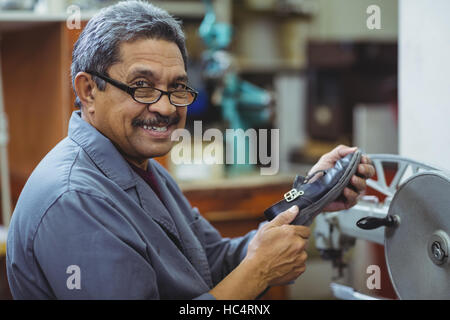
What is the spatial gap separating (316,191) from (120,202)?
0.39 metres

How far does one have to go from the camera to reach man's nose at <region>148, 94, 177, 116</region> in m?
0.98

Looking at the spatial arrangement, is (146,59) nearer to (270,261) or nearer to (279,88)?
(270,261)

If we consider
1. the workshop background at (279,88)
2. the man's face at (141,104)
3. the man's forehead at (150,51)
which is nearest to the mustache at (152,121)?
the man's face at (141,104)

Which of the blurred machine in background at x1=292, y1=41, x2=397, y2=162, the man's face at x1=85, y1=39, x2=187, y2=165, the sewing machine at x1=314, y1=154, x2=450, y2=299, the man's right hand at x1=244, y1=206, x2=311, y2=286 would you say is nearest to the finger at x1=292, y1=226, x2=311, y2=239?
the man's right hand at x1=244, y1=206, x2=311, y2=286

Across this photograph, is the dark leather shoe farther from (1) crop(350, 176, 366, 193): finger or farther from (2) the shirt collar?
(2) the shirt collar

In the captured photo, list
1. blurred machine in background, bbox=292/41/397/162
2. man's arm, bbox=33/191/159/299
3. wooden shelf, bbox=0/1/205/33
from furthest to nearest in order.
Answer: blurred machine in background, bbox=292/41/397/162, wooden shelf, bbox=0/1/205/33, man's arm, bbox=33/191/159/299

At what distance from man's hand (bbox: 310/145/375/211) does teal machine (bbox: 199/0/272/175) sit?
4.25 feet

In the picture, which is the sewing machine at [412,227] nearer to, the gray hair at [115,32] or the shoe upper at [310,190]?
the shoe upper at [310,190]

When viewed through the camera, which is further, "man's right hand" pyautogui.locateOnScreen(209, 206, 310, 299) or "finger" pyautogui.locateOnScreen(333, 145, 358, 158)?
"finger" pyautogui.locateOnScreen(333, 145, 358, 158)

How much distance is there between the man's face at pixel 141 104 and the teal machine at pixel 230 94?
4.81 feet

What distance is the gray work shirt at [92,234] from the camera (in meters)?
0.84

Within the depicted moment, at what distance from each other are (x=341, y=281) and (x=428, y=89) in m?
0.55
